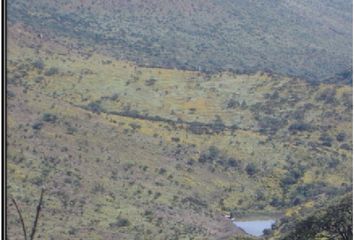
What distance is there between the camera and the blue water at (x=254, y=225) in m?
41.1

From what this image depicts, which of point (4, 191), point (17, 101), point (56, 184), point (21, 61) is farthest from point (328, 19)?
point (4, 191)

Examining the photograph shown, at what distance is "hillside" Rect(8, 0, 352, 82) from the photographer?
3718 inches

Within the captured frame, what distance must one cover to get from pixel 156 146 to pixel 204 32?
58.3 meters

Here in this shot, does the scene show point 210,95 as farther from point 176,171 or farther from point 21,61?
point 176,171

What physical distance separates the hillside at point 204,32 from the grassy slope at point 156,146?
15.7 metres

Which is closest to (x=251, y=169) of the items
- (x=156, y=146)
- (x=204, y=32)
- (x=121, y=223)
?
(x=156, y=146)

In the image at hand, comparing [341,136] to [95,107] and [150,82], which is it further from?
[150,82]

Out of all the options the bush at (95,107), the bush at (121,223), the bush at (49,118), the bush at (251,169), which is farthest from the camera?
the bush at (95,107)

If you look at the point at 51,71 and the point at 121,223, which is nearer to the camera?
the point at 121,223

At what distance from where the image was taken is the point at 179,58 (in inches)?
3920

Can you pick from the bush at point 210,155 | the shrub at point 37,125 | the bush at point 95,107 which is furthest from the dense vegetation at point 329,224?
the bush at point 95,107

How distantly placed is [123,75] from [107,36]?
81.3 ft

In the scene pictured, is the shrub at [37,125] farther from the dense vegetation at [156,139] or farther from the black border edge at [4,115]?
the black border edge at [4,115]

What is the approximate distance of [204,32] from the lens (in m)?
110
